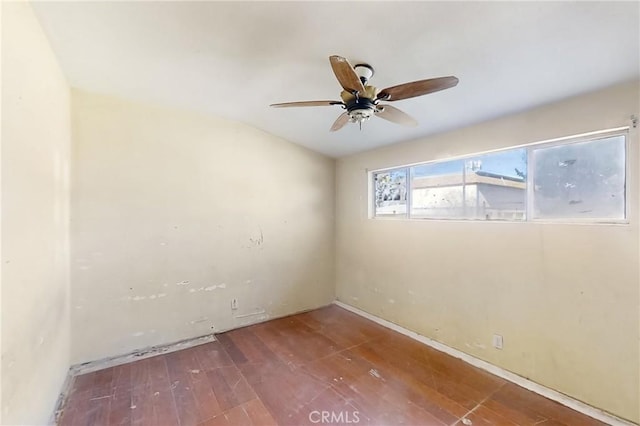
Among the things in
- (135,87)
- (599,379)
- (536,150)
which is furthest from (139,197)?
(599,379)

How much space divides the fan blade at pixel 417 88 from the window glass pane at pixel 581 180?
4.54 feet

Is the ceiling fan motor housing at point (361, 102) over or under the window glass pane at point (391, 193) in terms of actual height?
over

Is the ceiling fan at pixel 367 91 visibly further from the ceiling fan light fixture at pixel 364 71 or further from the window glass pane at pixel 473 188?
the window glass pane at pixel 473 188

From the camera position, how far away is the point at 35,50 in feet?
5.29

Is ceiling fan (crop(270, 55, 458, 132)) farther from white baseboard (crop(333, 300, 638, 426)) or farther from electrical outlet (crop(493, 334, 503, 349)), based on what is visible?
white baseboard (crop(333, 300, 638, 426))

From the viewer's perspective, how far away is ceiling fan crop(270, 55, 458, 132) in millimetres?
1463

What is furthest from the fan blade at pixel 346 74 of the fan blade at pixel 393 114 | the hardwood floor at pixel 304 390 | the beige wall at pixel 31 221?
the hardwood floor at pixel 304 390

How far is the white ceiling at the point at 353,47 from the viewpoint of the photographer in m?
1.46

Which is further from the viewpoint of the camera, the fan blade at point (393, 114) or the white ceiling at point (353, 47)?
the fan blade at point (393, 114)

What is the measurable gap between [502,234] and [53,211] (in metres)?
3.57

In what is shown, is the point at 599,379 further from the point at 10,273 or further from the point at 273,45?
the point at 10,273

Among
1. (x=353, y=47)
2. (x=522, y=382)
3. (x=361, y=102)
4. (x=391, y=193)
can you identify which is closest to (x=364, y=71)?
(x=353, y=47)

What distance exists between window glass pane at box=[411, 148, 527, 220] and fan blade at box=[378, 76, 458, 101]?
4.55 ft

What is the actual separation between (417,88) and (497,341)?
231cm
